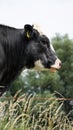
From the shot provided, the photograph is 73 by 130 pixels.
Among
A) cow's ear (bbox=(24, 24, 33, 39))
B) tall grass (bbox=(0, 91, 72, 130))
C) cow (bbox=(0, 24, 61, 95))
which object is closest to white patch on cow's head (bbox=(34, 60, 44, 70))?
cow (bbox=(0, 24, 61, 95))

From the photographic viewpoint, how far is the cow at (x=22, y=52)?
10055 mm

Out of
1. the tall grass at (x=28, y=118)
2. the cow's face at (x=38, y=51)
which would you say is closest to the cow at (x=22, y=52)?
the cow's face at (x=38, y=51)

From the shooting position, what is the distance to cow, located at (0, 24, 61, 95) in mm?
10055

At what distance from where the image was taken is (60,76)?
80000mm

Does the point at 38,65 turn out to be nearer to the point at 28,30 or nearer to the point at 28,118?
the point at 28,30

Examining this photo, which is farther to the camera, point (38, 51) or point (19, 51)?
point (38, 51)

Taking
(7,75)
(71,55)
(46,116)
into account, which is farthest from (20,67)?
(71,55)

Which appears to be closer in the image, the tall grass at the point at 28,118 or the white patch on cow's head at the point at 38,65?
the tall grass at the point at 28,118

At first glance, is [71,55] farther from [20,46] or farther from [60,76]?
[20,46]

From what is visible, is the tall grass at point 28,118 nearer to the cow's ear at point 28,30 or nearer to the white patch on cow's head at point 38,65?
the white patch on cow's head at point 38,65

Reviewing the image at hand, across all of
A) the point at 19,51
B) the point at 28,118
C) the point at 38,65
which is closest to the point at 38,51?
the point at 38,65

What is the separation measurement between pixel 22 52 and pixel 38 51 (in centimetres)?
31

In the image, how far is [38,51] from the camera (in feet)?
34.0

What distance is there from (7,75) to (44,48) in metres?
0.87
